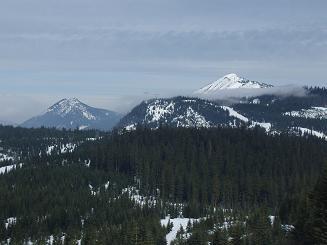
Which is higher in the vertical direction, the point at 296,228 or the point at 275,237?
the point at 296,228

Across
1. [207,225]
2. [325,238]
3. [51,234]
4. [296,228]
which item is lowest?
[51,234]

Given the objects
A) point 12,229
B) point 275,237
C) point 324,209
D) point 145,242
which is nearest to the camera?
point 324,209

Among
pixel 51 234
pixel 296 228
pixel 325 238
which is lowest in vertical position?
pixel 51 234

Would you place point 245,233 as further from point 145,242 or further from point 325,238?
point 325,238

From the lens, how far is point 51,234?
182m

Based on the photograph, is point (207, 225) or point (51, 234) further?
point (51, 234)

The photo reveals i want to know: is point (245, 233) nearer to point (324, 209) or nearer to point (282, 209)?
point (282, 209)

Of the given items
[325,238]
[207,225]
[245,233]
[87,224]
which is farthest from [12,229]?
[325,238]

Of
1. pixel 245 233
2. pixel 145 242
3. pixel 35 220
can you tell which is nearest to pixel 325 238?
pixel 145 242

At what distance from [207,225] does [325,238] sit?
82.4m

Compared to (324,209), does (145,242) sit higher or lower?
lower

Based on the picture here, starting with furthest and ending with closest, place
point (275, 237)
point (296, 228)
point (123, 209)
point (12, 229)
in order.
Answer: point (123, 209), point (12, 229), point (275, 237), point (296, 228)

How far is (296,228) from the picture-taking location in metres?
98.8

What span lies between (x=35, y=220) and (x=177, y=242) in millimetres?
71985
